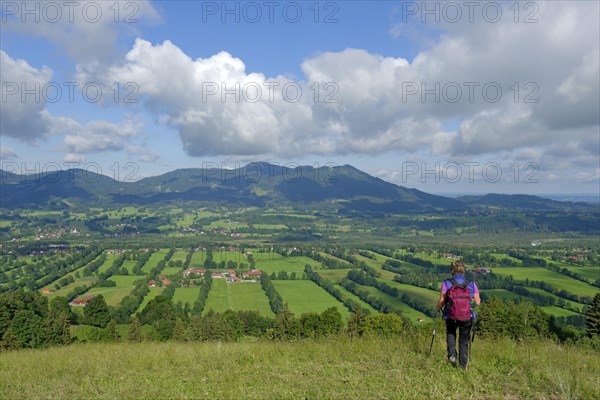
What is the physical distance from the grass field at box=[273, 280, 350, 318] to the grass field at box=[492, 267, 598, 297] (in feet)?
129

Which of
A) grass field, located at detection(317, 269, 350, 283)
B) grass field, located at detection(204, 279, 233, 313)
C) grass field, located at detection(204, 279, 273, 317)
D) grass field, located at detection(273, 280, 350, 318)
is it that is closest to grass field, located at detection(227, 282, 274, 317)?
grass field, located at detection(204, 279, 273, 317)

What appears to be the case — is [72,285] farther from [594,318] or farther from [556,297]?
[556,297]

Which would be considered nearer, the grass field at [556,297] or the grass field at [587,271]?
the grass field at [556,297]

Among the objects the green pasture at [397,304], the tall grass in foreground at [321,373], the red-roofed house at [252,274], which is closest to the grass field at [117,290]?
the red-roofed house at [252,274]

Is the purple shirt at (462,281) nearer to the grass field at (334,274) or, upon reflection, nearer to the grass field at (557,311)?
the grass field at (557,311)

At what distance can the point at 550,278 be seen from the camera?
74062 millimetres

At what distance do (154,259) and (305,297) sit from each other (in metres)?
56.4

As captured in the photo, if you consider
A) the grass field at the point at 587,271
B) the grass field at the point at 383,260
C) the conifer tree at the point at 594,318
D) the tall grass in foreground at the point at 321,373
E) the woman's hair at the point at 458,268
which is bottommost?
the grass field at the point at 383,260

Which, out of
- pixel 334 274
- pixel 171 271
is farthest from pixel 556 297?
pixel 171 271

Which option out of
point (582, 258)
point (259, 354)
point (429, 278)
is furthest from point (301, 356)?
point (582, 258)

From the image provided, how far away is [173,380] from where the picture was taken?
7.20m

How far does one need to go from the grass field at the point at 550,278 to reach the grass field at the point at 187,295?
2386 inches

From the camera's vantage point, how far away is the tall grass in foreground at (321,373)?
20.4ft

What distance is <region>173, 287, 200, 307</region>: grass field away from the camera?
56375 mm
